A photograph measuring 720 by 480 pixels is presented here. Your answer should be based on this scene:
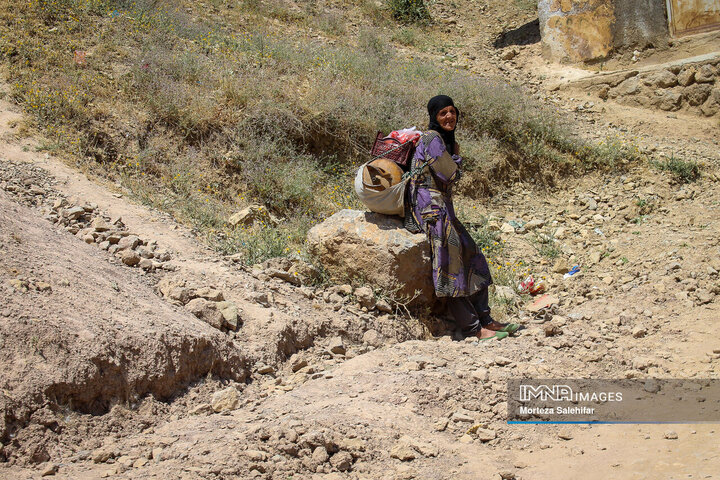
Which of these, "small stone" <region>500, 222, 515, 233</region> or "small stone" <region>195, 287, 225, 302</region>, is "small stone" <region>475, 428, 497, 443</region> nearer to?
"small stone" <region>195, 287, 225, 302</region>

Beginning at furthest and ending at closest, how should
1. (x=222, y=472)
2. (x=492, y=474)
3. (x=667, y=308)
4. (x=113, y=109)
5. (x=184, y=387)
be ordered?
(x=113, y=109) → (x=667, y=308) → (x=184, y=387) → (x=492, y=474) → (x=222, y=472)

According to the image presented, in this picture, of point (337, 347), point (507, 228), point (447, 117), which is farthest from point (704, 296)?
point (337, 347)

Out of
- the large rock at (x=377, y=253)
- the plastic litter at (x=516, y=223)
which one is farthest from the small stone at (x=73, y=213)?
the plastic litter at (x=516, y=223)

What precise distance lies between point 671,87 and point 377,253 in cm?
604

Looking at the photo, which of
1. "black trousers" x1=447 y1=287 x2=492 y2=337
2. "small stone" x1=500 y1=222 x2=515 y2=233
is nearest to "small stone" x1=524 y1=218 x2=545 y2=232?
"small stone" x1=500 y1=222 x2=515 y2=233

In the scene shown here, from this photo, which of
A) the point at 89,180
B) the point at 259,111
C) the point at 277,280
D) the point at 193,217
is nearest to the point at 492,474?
the point at 277,280

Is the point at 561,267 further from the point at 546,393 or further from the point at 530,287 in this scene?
the point at 546,393

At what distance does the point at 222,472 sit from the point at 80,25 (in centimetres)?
627

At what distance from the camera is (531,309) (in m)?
4.52

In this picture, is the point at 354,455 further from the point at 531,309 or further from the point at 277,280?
the point at 531,309

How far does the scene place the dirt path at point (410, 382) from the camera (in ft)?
7.30

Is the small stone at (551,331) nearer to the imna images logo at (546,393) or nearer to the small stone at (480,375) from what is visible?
the imna images logo at (546,393)

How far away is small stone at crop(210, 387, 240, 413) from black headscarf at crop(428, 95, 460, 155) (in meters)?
2.20

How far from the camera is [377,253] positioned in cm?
397
